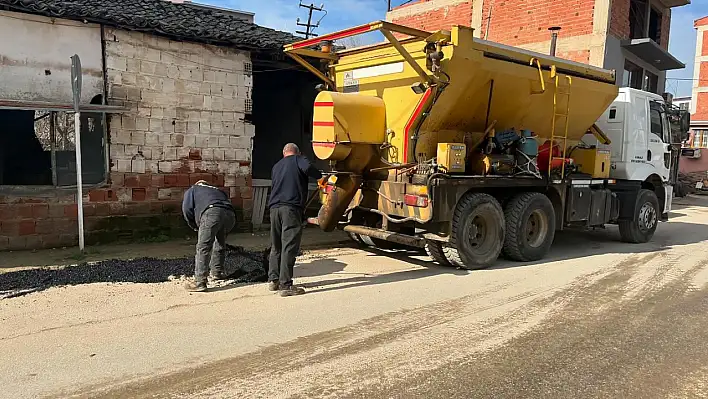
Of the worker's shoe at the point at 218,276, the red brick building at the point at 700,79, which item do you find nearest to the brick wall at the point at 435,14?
the worker's shoe at the point at 218,276

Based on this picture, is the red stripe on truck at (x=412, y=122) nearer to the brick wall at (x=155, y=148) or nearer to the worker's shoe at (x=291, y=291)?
the worker's shoe at (x=291, y=291)

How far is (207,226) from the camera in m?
6.16

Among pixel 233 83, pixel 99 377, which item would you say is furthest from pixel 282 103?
pixel 99 377

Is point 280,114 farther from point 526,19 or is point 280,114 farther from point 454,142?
point 526,19

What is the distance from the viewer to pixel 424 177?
717 centimetres

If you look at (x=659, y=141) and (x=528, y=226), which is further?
(x=659, y=141)

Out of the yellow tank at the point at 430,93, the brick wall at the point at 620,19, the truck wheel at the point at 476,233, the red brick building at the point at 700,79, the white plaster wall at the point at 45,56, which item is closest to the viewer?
the yellow tank at the point at 430,93

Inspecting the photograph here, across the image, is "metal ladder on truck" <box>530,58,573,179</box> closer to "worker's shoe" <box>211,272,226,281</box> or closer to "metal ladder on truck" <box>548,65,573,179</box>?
"metal ladder on truck" <box>548,65,573,179</box>

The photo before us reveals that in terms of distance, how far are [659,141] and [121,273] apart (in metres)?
10.1

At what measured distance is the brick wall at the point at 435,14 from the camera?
19.8 metres

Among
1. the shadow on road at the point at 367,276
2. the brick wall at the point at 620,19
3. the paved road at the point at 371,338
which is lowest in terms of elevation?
the shadow on road at the point at 367,276

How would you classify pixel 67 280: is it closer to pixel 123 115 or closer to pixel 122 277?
pixel 122 277

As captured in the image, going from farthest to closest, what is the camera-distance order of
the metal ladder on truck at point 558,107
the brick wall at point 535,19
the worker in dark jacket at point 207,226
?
the brick wall at point 535,19, the metal ladder on truck at point 558,107, the worker in dark jacket at point 207,226

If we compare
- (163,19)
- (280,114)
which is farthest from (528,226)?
(280,114)
